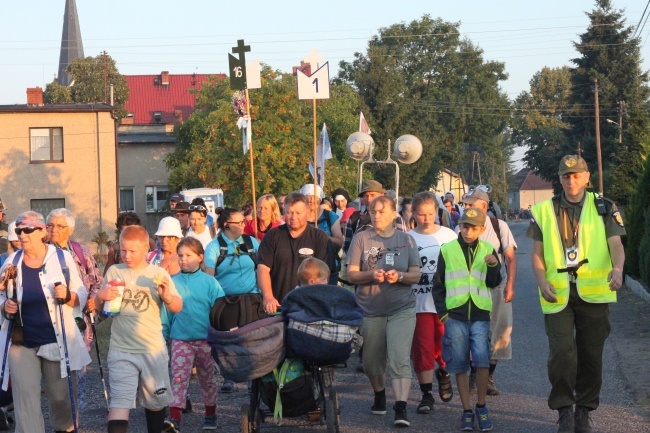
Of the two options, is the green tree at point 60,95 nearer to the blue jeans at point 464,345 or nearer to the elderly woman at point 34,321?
the blue jeans at point 464,345

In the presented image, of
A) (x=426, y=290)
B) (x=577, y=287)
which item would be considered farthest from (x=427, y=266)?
(x=577, y=287)

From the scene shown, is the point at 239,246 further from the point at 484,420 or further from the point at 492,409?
the point at 484,420

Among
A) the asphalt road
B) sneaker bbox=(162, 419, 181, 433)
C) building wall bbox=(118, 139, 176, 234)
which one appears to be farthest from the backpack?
building wall bbox=(118, 139, 176, 234)

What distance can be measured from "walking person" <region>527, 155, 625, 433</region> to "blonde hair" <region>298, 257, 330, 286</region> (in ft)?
5.23

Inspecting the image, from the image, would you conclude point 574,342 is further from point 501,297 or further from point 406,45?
point 406,45

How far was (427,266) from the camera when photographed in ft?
31.1

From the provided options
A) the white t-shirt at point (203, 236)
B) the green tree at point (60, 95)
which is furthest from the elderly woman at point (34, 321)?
the green tree at point (60, 95)

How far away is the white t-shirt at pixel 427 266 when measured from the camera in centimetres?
942

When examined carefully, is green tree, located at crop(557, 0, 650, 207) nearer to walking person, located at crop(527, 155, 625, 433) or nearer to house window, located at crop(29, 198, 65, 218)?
house window, located at crop(29, 198, 65, 218)

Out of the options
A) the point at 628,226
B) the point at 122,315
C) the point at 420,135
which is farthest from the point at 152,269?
the point at 420,135

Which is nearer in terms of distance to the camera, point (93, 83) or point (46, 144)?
point (46, 144)

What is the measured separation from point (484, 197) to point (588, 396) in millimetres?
3029

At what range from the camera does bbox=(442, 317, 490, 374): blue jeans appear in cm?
831

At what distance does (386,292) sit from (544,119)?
261 feet
